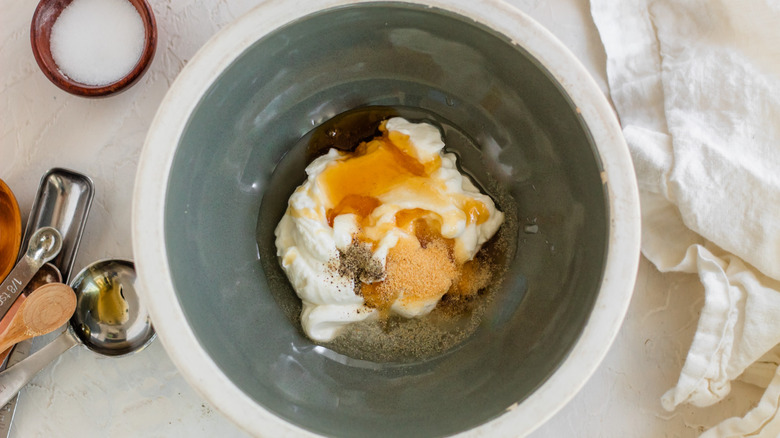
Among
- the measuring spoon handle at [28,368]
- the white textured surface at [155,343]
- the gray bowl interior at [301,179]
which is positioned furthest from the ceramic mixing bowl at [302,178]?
the measuring spoon handle at [28,368]

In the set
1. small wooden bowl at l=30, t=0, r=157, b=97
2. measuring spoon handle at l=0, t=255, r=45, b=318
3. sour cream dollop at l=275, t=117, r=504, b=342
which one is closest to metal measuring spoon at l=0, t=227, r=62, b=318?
measuring spoon handle at l=0, t=255, r=45, b=318

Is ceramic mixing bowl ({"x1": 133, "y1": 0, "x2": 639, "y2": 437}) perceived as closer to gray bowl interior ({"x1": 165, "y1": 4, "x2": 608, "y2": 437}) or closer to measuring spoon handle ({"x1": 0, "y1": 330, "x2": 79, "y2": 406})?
gray bowl interior ({"x1": 165, "y1": 4, "x2": 608, "y2": 437})

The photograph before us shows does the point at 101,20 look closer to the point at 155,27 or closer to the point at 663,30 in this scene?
the point at 155,27

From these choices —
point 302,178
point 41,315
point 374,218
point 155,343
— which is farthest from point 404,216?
point 41,315

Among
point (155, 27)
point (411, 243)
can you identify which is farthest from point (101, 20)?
point (411, 243)

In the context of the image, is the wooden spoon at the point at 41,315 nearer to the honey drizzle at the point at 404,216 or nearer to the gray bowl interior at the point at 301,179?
the gray bowl interior at the point at 301,179

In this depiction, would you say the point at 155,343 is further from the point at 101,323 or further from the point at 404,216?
the point at 404,216
